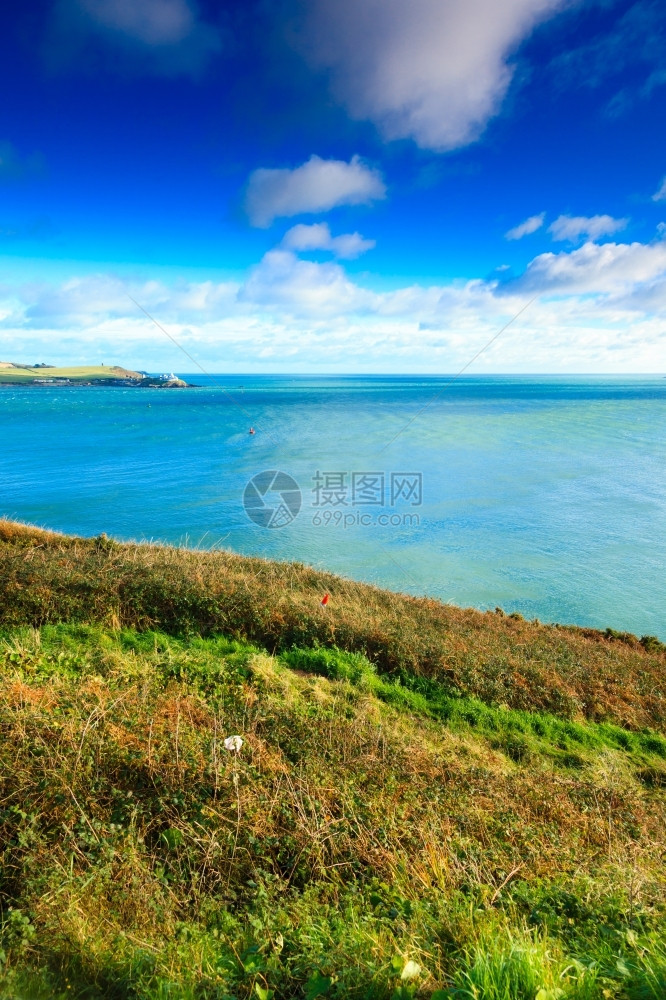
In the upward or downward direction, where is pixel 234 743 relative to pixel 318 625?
upward

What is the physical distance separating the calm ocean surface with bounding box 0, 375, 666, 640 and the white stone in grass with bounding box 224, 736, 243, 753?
54.2 ft

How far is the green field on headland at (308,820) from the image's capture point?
9.69ft

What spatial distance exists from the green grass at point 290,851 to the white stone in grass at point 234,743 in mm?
142

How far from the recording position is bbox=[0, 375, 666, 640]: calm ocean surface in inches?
896

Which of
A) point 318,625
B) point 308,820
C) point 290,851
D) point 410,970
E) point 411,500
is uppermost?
point 410,970

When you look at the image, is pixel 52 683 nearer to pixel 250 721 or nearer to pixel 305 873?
pixel 250 721

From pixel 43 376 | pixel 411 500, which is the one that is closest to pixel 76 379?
pixel 43 376

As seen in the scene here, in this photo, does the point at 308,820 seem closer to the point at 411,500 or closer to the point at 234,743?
the point at 234,743

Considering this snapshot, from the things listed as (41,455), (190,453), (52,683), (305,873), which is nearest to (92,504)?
(190,453)

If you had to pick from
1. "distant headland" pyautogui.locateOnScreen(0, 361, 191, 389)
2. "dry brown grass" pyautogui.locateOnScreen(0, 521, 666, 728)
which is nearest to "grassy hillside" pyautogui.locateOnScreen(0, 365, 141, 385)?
"distant headland" pyautogui.locateOnScreen(0, 361, 191, 389)

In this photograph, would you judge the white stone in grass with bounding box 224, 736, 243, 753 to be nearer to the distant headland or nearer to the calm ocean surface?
the calm ocean surface

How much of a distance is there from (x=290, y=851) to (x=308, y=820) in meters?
0.28

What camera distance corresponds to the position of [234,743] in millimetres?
5336

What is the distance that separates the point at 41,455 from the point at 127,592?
166 feet
